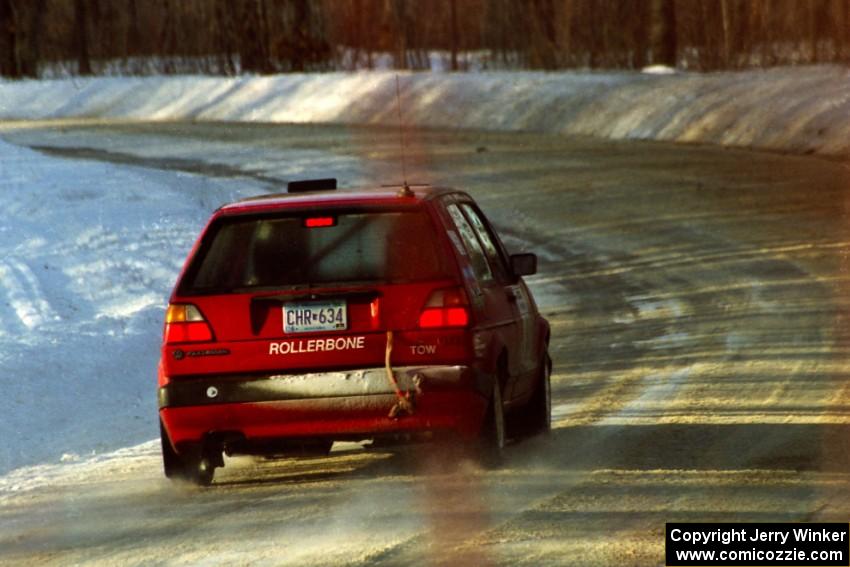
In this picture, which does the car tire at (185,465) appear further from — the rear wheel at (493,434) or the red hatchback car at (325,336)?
the rear wheel at (493,434)

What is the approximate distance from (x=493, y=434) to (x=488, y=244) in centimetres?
174

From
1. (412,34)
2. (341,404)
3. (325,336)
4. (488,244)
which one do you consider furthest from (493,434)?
(412,34)

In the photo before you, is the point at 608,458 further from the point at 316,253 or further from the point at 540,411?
the point at 316,253

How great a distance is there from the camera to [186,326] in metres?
10.3

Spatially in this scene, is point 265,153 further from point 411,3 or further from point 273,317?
point 411,3

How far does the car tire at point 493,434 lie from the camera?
10.3 meters

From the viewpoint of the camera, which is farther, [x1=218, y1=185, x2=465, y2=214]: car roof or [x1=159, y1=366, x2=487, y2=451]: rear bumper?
[x1=218, y1=185, x2=465, y2=214]: car roof

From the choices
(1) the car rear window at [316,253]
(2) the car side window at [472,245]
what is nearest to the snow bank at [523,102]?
(2) the car side window at [472,245]

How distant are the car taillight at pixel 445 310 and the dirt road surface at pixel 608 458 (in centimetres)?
78

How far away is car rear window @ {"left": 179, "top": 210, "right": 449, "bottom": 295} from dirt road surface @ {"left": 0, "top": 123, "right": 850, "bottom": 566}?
103 cm

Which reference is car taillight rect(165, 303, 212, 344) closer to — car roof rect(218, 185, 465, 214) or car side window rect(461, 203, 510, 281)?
car roof rect(218, 185, 465, 214)

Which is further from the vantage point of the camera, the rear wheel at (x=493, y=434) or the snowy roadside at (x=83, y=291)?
the snowy roadside at (x=83, y=291)

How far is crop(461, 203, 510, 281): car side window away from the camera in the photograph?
37.8 feet

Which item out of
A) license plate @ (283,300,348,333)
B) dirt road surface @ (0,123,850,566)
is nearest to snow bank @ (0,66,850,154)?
dirt road surface @ (0,123,850,566)
